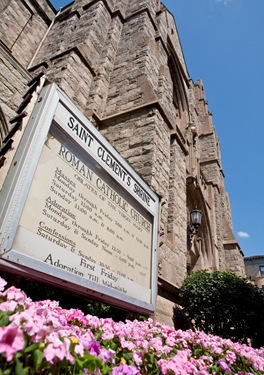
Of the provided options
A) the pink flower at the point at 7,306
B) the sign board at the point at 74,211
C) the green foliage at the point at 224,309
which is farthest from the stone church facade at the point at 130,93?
the pink flower at the point at 7,306

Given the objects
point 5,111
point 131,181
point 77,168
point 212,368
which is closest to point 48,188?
point 77,168

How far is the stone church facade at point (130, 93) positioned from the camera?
561 cm

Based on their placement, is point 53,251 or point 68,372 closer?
point 68,372

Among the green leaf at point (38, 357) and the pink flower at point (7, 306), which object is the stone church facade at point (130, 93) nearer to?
the pink flower at point (7, 306)

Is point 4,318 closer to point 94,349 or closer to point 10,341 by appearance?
point 10,341

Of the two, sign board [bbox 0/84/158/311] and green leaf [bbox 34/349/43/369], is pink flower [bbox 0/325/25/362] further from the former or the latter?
sign board [bbox 0/84/158/311]

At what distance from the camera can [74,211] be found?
2400mm

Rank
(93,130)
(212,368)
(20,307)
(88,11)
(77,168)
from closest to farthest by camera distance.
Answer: (20,307), (212,368), (77,168), (93,130), (88,11)

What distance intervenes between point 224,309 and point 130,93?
635cm

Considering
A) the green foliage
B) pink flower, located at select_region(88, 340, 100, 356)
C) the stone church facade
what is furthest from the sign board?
the green foliage

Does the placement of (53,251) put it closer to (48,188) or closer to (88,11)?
(48,188)

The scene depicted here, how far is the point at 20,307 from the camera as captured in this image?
122 centimetres

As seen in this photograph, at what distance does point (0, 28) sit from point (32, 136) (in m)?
10.2

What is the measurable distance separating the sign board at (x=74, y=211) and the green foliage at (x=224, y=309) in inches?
105
